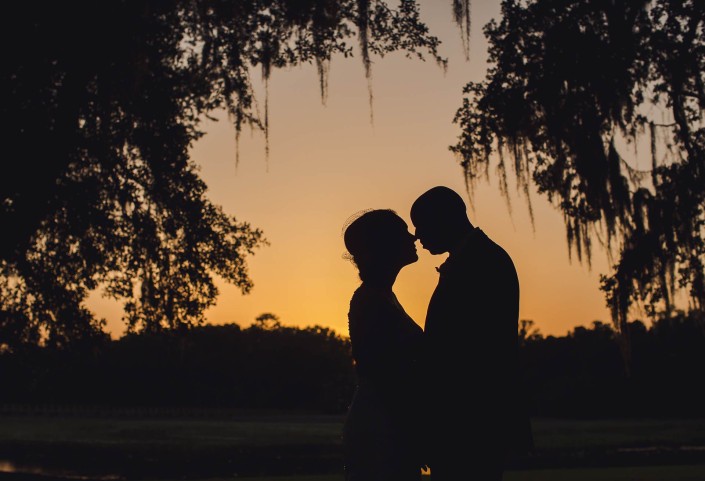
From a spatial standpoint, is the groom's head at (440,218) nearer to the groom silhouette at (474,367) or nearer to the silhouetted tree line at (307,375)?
the groom silhouette at (474,367)

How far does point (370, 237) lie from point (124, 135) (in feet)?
25.2

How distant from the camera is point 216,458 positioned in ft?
100

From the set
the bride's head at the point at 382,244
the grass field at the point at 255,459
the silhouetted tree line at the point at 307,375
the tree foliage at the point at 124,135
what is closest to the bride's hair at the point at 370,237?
the bride's head at the point at 382,244

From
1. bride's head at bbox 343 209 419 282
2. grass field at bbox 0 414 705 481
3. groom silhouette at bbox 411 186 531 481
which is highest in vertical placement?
bride's head at bbox 343 209 419 282

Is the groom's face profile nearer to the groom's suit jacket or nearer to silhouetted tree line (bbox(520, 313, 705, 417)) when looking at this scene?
the groom's suit jacket

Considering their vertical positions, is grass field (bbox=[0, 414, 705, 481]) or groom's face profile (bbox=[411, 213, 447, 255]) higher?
groom's face profile (bbox=[411, 213, 447, 255])

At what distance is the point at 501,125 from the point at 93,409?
272 ft

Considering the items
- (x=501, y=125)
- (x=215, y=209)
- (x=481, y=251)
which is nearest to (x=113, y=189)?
(x=215, y=209)

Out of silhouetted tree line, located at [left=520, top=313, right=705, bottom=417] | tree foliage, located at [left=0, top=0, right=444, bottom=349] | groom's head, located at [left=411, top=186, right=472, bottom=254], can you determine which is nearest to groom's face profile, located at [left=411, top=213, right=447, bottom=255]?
groom's head, located at [left=411, top=186, right=472, bottom=254]

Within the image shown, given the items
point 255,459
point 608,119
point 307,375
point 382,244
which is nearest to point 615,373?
→ point 307,375

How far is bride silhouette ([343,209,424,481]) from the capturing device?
3.52 m

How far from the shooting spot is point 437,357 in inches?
122

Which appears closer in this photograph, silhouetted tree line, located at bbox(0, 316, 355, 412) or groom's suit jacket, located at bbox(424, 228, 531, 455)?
groom's suit jacket, located at bbox(424, 228, 531, 455)

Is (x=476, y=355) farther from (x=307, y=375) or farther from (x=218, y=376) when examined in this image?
(x=307, y=375)
